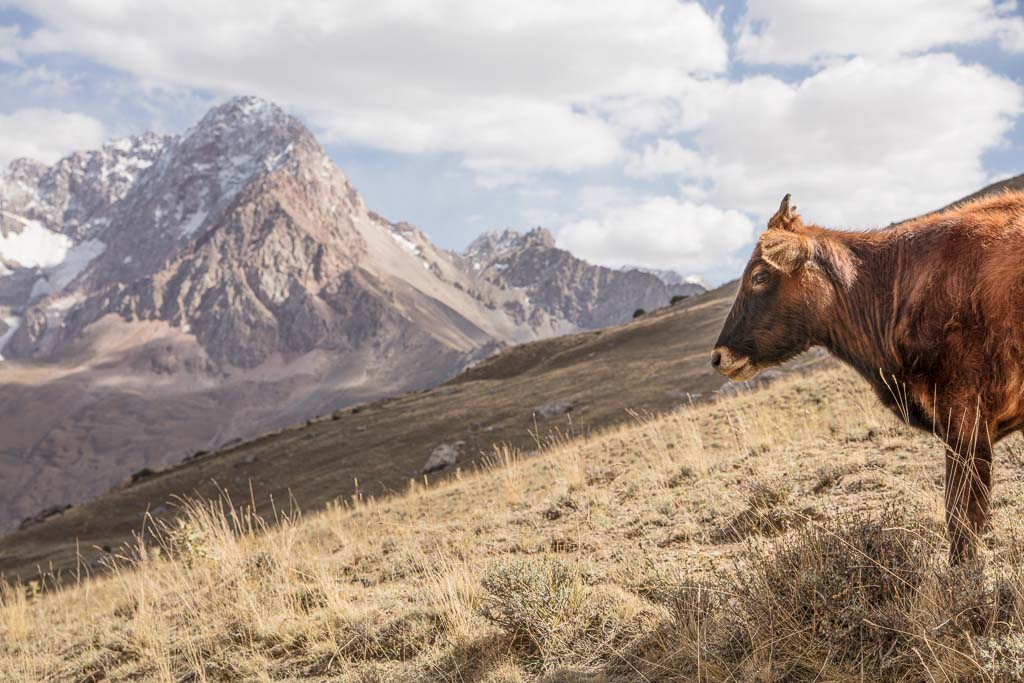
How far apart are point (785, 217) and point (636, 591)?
114 inches

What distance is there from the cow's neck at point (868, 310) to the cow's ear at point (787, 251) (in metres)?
0.30

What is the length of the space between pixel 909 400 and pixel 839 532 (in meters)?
0.91

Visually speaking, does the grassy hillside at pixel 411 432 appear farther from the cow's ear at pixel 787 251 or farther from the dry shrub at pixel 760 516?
the cow's ear at pixel 787 251

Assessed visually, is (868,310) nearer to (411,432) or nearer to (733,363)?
(733,363)

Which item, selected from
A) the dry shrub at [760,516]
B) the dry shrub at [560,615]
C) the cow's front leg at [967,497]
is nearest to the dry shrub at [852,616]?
the cow's front leg at [967,497]

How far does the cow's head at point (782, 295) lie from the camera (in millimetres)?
4781

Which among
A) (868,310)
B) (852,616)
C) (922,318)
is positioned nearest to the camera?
(852,616)

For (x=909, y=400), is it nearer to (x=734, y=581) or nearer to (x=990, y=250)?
(x=990, y=250)

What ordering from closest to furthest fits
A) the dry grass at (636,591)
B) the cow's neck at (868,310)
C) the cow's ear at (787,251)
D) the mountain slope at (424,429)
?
the dry grass at (636,591)
the cow's neck at (868,310)
the cow's ear at (787,251)
the mountain slope at (424,429)

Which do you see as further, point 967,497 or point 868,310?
point 868,310

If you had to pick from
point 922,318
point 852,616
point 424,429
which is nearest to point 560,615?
point 852,616

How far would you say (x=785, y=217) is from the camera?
495cm

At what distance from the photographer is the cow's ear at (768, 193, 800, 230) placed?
4.92 metres

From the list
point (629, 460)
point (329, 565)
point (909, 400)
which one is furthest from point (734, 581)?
point (629, 460)
